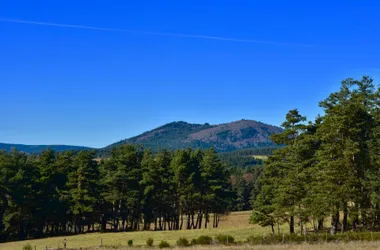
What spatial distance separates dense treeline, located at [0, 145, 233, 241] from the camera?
2805 inches

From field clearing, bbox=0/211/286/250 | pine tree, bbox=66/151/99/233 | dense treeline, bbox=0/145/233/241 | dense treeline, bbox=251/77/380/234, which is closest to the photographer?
dense treeline, bbox=251/77/380/234

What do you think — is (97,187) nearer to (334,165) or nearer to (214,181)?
(214,181)

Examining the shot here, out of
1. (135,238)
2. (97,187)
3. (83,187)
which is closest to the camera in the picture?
(135,238)

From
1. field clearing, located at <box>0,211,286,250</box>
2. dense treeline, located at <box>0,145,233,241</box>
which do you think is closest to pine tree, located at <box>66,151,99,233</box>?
dense treeline, located at <box>0,145,233,241</box>

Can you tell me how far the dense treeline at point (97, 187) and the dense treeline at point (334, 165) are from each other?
26277 mm

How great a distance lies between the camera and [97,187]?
76.9 m

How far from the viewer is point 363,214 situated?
41.2 meters

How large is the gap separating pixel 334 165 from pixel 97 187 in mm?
Result: 46856

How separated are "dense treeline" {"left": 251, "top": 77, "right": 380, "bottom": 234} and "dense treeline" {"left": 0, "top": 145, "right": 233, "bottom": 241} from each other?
26.3 m

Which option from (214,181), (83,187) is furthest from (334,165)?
(83,187)

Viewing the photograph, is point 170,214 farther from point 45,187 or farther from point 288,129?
point 288,129

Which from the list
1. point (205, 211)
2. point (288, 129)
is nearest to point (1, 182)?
point (205, 211)

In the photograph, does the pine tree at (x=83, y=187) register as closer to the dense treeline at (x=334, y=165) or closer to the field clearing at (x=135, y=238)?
the field clearing at (x=135, y=238)

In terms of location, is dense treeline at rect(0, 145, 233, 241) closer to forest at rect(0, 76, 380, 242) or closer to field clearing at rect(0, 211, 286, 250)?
forest at rect(0, 76, 380, 242)
